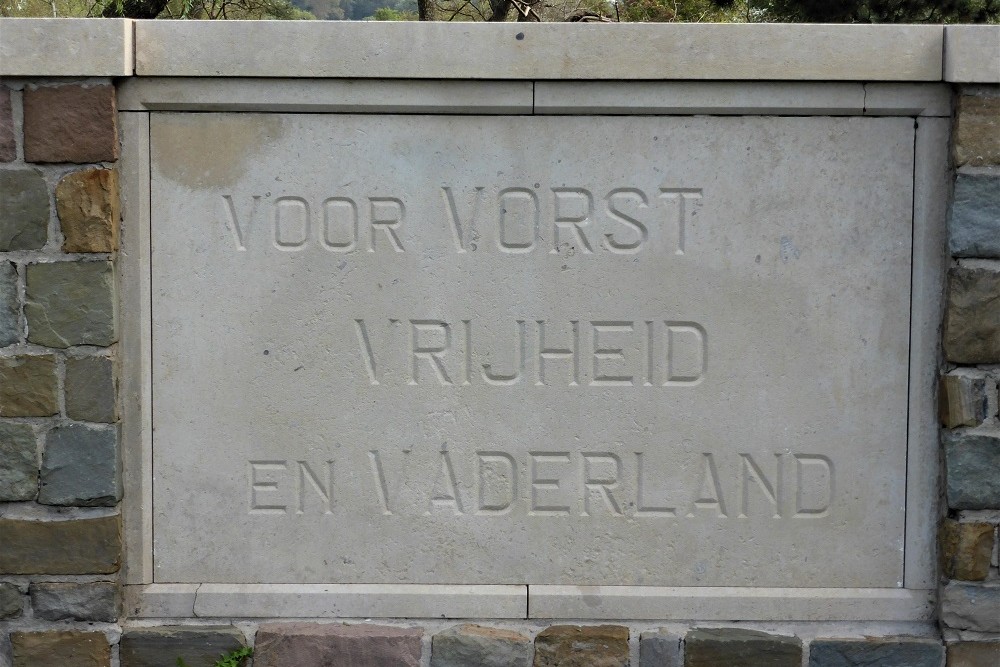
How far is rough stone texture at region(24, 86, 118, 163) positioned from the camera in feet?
9.59

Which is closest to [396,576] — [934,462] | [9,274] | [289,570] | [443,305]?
[289,570]

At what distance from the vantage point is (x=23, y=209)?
293 centimetres

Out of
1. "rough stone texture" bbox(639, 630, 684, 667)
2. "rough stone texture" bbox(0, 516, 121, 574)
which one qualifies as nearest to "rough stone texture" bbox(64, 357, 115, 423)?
"rough stone texture" bbox(0, 516, 121, 574)

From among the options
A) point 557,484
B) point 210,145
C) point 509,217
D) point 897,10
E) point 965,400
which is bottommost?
point 557,484

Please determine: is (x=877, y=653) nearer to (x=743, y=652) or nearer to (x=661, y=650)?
(x=743, y=652)

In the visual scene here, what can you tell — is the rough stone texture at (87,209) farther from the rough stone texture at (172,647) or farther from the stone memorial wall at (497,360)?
the rough stone texture at (172,647)

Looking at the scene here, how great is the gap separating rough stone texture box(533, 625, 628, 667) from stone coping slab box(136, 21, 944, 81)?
63.9 inches

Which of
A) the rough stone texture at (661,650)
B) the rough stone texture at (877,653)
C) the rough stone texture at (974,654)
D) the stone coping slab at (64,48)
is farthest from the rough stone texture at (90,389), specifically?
the rough stone texture at (974,654)

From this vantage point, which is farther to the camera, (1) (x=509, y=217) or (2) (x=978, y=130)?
(1) (x=509, y=217)

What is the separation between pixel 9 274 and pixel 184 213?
51cm

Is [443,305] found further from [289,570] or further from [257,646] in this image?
[257,646]

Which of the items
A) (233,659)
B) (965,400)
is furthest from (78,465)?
(965,400)

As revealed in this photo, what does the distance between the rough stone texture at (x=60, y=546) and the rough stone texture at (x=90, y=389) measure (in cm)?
31

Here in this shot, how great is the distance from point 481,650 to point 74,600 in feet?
3.94
